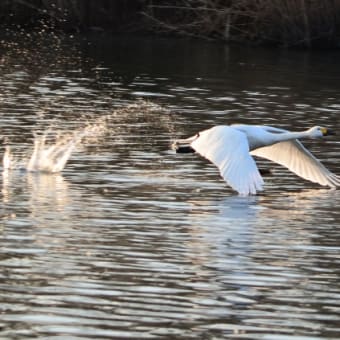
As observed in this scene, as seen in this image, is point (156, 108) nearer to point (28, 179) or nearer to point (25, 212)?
point (28, 179)

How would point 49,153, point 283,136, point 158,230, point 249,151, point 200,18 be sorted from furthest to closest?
1. point 200,18
2. point 49,153
3. point 283,136
4. point 249,151
5. point 158,230

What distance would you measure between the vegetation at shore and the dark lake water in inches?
478

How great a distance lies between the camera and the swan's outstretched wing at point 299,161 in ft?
54.0

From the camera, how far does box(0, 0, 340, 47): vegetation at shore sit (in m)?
39.5

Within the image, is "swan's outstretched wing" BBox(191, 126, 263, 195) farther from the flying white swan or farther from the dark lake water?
the dark lake water

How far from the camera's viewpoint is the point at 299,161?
16.8 meters

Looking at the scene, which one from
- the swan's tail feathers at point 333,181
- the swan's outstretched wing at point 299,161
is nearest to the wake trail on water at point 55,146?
the swan's outstretched wing at point 299,161

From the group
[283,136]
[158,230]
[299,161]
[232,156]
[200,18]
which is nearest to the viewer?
[158,230]

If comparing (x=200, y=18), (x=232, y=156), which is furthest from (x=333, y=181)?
(x=200, y=18)

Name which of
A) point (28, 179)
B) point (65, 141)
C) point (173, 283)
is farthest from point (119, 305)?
point (65, 141)

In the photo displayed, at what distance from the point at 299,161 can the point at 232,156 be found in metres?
2.23

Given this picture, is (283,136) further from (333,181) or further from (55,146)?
(55,146)

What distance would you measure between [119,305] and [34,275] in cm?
124

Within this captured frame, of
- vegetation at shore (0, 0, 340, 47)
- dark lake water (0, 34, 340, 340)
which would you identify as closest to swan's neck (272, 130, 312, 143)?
dark lake water (0, 34, 340, 340)
